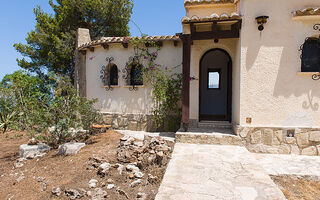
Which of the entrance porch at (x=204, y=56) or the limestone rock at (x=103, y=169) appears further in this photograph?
the entrance porch at (x=204, y=56)

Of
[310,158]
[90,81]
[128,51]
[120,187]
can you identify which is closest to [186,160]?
[120,187]

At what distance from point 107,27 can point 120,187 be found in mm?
14121

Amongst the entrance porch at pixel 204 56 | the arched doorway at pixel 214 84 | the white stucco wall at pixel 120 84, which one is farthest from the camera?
the arched doorway at pixel 214 84

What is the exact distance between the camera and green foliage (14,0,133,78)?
12.8 meters

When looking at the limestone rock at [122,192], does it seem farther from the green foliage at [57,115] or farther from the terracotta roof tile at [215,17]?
the terracotta roof tile at [215,17]

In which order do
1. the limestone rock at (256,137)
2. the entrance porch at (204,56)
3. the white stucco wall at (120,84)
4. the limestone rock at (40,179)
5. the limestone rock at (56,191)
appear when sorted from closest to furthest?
the limestone rock at (56,191) → the limestone rock at (40,179) → the limestone rock at (256,137) → the entrance porch at (204,56) → the white stucco wall at (120,84)

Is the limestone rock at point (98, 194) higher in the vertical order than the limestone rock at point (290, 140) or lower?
lower

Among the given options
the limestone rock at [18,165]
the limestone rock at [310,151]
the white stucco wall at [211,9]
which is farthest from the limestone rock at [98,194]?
the white stucco wall at [211,9]

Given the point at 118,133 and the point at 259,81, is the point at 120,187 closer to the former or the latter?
the point at 118,133

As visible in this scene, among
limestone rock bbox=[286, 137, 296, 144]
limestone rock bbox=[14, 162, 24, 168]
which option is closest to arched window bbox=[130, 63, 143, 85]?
limestone rock bbox=[14, 162, 24, 168]

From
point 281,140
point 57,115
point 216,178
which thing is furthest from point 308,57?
point 57,115

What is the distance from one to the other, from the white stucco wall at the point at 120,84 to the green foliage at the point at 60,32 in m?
5.31

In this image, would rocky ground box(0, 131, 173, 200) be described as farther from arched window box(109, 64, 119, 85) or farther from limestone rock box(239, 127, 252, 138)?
arched window box(109, 64, 119, 85)

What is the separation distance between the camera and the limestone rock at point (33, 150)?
500 centimetres
